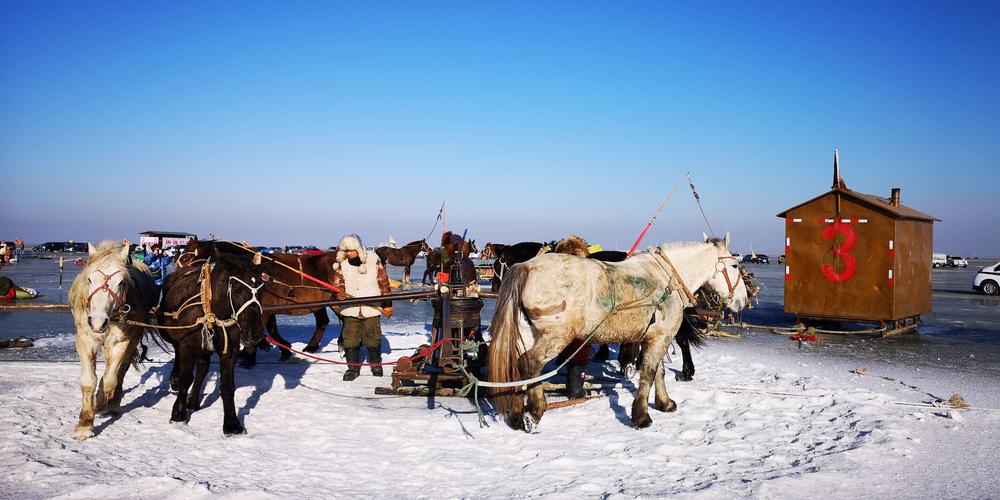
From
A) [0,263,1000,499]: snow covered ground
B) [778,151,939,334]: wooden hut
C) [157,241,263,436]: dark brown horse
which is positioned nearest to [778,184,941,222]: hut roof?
[778,151,939,334]: wooden hut

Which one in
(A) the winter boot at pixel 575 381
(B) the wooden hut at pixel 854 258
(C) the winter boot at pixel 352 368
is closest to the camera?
(A) the winter boot at pixel 575 381

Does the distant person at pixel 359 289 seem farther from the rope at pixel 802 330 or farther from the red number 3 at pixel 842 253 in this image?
the red number 3 at pixel 842 253

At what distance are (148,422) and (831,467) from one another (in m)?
6.11

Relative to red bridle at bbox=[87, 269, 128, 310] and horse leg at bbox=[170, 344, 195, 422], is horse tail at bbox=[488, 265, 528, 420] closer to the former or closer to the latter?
horse leg at bbox=[170, 344, 195, 422]

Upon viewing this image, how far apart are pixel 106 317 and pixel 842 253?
13006 mm

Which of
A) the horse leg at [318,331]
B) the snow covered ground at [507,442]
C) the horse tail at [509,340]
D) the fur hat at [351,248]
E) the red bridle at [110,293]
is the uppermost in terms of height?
the fur hat at [351,248]

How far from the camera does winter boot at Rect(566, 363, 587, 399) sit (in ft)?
24.0

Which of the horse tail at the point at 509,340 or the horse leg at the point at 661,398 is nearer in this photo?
the horse tail at the point at 509,340

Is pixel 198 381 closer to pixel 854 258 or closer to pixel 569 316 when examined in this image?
pixel 569 316

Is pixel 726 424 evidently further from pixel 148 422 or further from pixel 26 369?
pixel 26 369

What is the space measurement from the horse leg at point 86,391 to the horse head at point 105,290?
247 millimetres

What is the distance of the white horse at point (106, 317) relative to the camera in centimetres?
568

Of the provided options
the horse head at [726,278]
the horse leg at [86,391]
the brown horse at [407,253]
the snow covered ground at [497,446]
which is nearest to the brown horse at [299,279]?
the snow covered ground at [497,446]

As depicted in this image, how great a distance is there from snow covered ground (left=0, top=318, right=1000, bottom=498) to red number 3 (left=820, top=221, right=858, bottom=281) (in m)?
5.72
